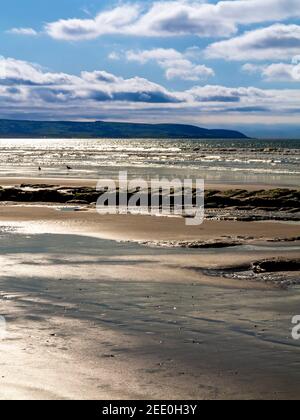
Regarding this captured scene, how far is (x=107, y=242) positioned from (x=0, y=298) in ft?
27.8

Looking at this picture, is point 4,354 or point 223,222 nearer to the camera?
point 4,354

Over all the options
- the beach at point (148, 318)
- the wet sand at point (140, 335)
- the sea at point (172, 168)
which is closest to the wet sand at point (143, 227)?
the beach at point (148, 318)

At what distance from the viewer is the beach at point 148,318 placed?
28.5 feet

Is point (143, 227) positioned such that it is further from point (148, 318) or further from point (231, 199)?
point (148, 318)

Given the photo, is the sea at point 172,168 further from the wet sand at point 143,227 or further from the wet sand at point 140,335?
the wet sand at point 140,335

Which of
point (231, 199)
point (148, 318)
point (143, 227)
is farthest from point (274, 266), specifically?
point (231, 199)

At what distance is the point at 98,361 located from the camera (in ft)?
31.1

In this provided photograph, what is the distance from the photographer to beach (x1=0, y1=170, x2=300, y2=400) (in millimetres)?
8672

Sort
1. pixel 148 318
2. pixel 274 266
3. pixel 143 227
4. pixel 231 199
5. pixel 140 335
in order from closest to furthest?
1. pixel 140 335
2. pixel 148 318
3. pixel 274 266
4. pixel 143 227
5. pixel 231 199

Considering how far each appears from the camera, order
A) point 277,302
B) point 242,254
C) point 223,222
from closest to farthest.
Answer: point 277,302 < point 242,254 < point 223,222

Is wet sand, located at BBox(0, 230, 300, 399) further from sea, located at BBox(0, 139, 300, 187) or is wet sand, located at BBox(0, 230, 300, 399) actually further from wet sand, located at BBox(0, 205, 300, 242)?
sea, located at BBox(0, 139, 300, 187)

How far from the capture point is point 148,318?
462 inches

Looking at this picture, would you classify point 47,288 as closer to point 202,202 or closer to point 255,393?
point 255,393
